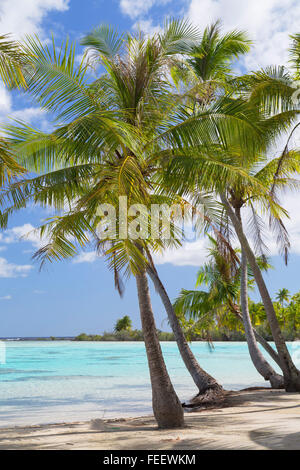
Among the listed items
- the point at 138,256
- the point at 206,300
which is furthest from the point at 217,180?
the point at 206,300

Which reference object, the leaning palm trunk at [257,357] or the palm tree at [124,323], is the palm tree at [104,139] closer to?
the leaning palm trunk at [257,357]

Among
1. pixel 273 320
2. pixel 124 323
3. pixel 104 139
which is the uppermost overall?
pixel 104 139

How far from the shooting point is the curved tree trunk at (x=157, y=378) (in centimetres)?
697

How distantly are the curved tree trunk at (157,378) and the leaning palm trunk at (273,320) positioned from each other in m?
3.54

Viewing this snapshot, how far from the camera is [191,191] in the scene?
7461 mm

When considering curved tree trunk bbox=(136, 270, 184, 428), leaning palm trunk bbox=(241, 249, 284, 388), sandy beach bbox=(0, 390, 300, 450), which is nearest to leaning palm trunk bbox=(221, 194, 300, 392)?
leaning palm trunk bbox=(241, 249, 284, 388)

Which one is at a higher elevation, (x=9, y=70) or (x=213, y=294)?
(x=9, y=70)

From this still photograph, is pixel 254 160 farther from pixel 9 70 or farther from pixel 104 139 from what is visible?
pixel 9 70

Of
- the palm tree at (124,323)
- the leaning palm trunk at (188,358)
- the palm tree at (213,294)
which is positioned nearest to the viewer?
the leaning palm trunk at (188,358)

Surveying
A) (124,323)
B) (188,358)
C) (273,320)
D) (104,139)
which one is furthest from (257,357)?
(124,323)

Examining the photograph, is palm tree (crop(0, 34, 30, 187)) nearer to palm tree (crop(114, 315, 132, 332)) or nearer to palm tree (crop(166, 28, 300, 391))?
palm tree (crop(166, 28, 300, 391))

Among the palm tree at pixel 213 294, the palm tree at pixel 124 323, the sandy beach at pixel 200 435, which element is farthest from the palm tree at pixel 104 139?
the palm tree at pixel 124 323

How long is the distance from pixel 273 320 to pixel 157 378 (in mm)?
4481

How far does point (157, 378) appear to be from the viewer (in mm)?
7152
